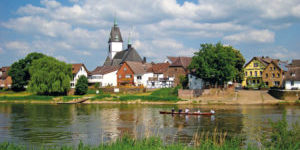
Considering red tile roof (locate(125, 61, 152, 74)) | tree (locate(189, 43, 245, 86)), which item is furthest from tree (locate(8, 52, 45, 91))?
tree (locate(189, 43, 245, 86))

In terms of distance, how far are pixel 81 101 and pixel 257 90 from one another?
130 feet

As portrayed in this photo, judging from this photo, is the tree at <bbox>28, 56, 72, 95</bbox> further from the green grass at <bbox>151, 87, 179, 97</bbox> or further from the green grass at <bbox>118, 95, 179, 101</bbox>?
the green grass at <bbox>151, 87, 179, 97</bbox>

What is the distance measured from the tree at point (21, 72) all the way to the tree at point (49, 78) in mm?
12719

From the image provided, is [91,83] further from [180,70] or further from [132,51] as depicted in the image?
[180,70]

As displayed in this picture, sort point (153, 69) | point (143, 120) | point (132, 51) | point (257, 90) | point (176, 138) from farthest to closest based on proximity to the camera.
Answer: point (132, 51) → point (153, 69) → point (257, 90) → point (143, 120) → point (176, 138)

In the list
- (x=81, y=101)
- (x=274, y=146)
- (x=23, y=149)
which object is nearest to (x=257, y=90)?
(x=81, y=101)

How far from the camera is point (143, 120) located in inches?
1626

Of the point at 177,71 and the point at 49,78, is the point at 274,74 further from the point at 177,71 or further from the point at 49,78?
the point at 49,78

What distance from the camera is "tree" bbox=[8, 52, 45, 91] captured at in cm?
8775

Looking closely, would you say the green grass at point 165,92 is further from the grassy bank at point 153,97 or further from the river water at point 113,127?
the river water at point 113,127

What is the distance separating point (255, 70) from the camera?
86.9 metres

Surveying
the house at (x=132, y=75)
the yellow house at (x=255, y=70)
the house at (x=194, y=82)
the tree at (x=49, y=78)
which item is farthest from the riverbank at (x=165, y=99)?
the yellow house at (x=255, y=70)

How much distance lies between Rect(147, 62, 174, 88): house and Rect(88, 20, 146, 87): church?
11.3m

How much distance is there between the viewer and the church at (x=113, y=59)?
91.5 m
